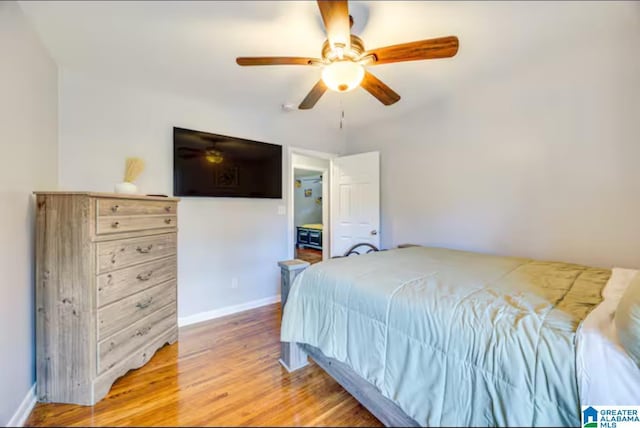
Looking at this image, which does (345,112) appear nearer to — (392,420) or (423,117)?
(423,117)

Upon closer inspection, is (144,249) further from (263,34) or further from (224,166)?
(263,34)

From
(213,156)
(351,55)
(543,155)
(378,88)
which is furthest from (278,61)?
(543,155)

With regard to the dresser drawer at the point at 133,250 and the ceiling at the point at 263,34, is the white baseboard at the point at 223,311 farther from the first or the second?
the ceiling at the point at 263,34

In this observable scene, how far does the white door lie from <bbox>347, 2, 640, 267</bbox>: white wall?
50cm

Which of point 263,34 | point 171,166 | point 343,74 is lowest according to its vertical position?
point 171,166

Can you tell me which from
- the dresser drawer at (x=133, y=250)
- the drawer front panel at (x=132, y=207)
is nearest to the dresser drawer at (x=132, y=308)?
the dresser drawer at (x=133, y=250)

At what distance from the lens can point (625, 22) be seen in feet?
5.76

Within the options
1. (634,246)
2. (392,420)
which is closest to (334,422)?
(392,420)

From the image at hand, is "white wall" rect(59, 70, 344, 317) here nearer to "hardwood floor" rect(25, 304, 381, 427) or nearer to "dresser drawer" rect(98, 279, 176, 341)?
"dresser drawer" rect(98, 279, 176, 341)

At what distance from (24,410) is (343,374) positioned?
69.8 inches

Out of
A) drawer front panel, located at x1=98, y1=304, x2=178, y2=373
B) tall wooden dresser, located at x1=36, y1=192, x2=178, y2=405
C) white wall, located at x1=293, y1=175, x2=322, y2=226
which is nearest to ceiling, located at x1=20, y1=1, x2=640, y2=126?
tall wooden dresser, located at x1=36, y1=192, x2=178, y2=405

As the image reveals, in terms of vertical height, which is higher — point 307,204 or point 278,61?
point 278,61

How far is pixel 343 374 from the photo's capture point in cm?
156


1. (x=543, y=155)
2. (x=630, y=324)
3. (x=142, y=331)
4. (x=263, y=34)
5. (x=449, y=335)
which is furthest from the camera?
(x=543, y=155)
